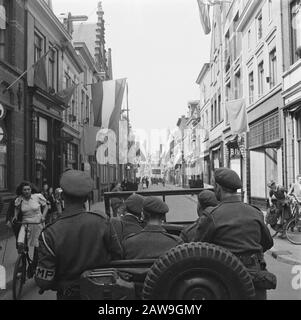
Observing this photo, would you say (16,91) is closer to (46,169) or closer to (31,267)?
(46,169)

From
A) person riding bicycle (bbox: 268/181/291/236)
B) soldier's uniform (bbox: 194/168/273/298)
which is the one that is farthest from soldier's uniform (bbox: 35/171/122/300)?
person riding bicycle (bbox: 268/181/291/236)

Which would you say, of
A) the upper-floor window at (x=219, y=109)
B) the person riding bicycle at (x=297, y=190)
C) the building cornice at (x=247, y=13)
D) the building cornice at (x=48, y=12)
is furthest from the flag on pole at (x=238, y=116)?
A: the upper-floor window at (x=219, y=109)

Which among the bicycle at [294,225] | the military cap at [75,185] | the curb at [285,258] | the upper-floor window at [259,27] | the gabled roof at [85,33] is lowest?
the curb at [285,258]

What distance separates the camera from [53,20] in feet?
58.5

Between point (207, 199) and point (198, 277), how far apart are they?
2.36m

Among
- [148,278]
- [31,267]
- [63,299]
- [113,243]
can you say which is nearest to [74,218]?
[113,243]

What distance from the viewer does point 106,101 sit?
14.5m

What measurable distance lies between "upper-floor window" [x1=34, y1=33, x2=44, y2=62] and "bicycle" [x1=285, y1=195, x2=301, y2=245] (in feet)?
34.7

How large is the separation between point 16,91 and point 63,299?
1191 cm

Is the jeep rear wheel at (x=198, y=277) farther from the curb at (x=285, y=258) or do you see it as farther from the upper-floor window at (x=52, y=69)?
the upper-floor window at (x=52, y=69)

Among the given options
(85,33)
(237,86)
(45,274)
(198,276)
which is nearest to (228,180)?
(198,276)

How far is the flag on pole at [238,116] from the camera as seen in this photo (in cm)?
1916

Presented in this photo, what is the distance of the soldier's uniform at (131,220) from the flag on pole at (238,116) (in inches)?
588

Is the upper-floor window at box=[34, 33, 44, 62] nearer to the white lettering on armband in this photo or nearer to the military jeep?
the white lettering on armband
